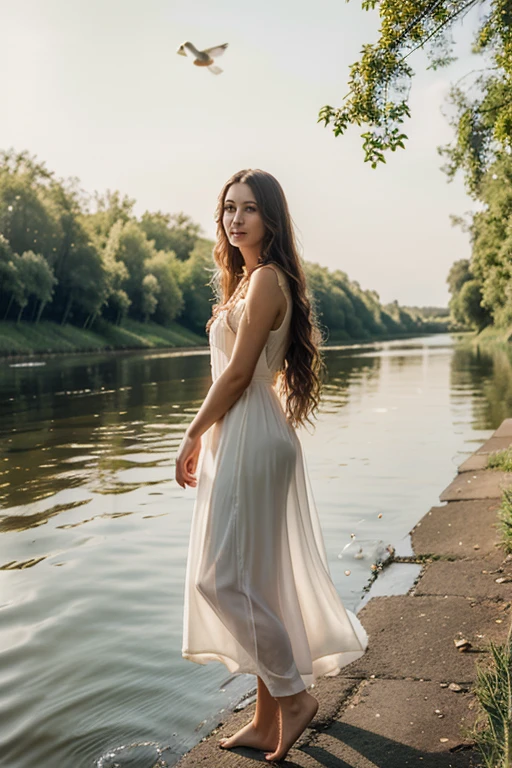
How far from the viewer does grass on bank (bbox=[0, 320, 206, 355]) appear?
57438 millimetres

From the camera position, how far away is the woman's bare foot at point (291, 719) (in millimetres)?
3232

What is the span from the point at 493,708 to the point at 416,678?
2.38 ft

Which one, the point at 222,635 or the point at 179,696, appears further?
the point at 179,696

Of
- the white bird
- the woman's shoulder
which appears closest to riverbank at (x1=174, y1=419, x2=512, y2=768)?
the woman's shoulder

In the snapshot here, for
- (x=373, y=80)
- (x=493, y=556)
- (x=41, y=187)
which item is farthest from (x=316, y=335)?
(x=41, y=187)

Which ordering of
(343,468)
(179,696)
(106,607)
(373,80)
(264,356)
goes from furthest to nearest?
(343,468)
(373,80)
(106,607)
(179,696)
(264,356)

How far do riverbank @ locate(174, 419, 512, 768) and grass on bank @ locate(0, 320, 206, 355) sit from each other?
49.0 m

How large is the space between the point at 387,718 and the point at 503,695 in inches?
21.5

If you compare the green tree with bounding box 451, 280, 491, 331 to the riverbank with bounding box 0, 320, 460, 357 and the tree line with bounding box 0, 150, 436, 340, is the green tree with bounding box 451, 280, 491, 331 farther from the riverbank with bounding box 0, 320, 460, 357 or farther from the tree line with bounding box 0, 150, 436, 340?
the riverbank with bounding box 0, 320, 460, 357

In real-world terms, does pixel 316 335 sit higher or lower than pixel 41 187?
lower

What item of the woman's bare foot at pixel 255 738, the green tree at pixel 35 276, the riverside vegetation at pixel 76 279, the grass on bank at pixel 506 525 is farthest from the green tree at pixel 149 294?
the woman's bare foot at pixel 255 738

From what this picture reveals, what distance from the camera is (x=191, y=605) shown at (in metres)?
3.37

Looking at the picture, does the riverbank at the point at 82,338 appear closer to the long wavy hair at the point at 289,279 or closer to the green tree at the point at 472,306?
the green tree at the point at 472,306

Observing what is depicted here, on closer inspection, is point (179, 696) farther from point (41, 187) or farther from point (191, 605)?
point (41, 187)
